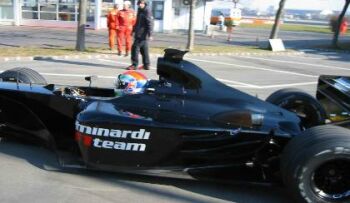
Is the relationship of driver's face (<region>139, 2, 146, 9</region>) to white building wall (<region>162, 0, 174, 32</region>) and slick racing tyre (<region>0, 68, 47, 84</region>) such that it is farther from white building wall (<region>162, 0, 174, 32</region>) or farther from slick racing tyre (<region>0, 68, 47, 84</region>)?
white building wall (<region>162, 0, 174, 32</region>)

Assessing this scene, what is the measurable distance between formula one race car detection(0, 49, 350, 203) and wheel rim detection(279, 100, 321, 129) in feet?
1.58

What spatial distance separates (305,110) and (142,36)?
23.9ft

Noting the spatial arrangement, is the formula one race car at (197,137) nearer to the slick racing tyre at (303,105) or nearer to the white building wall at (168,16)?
the slick racing tyre at (303,105)

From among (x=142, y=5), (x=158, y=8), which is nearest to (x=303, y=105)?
(x=142, y=5)

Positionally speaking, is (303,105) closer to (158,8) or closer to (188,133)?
(188,133)

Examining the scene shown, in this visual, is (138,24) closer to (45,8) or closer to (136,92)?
(136,92)

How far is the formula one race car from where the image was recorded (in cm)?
386

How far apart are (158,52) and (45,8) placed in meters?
13.4

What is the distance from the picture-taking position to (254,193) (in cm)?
441

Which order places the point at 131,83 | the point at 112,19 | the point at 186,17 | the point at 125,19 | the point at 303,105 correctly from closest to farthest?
the point at 131,83 → the point at 303,105 → the point at 125,19 → the point at 112,19 → the point at 186,17

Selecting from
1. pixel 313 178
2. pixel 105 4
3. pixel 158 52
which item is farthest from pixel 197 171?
pixel 105 4

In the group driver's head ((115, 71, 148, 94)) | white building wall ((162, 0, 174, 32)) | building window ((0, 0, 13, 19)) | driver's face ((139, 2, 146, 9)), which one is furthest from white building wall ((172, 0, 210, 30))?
driver's head ((115, 71, 148, 94))

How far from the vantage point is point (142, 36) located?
1230cm

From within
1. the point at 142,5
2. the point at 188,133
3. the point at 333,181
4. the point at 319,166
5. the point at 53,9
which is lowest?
the point at 333,181
